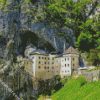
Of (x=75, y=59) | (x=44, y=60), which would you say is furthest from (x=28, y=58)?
(x=75, y=59)

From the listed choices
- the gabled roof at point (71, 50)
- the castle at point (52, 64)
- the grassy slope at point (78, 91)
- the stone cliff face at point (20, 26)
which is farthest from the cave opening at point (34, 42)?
the grassy slope at point (78, 91)

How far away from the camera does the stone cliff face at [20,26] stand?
200ft

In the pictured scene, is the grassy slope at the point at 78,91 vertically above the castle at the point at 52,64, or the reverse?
the castle at the point at 52,64

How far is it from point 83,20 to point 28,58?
960 cm

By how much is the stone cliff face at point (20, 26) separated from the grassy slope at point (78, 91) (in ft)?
28.4

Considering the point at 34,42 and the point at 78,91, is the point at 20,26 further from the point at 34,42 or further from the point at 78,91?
the point at 78,91

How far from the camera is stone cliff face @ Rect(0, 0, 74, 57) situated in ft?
200

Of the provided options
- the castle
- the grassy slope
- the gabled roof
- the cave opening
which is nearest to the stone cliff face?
the cave opening

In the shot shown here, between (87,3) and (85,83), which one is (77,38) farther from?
(85,83)

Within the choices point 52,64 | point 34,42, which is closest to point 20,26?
point 34,42

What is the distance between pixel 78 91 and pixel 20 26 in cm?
1431

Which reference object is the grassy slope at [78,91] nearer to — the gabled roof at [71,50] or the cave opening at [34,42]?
the gabled roof at [71,50]

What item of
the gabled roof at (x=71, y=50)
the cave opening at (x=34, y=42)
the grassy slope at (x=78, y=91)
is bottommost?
the grassy slope at (x=78, y=91)

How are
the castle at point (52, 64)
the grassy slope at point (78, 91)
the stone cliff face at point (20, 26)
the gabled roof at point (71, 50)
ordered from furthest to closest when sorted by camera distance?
1. the stone cliff face at point (20, 26)
2. the gabled roof at point (71, 50)
3. the castle at point (52, 64)
4. the grassy slope at point (78, 91)
